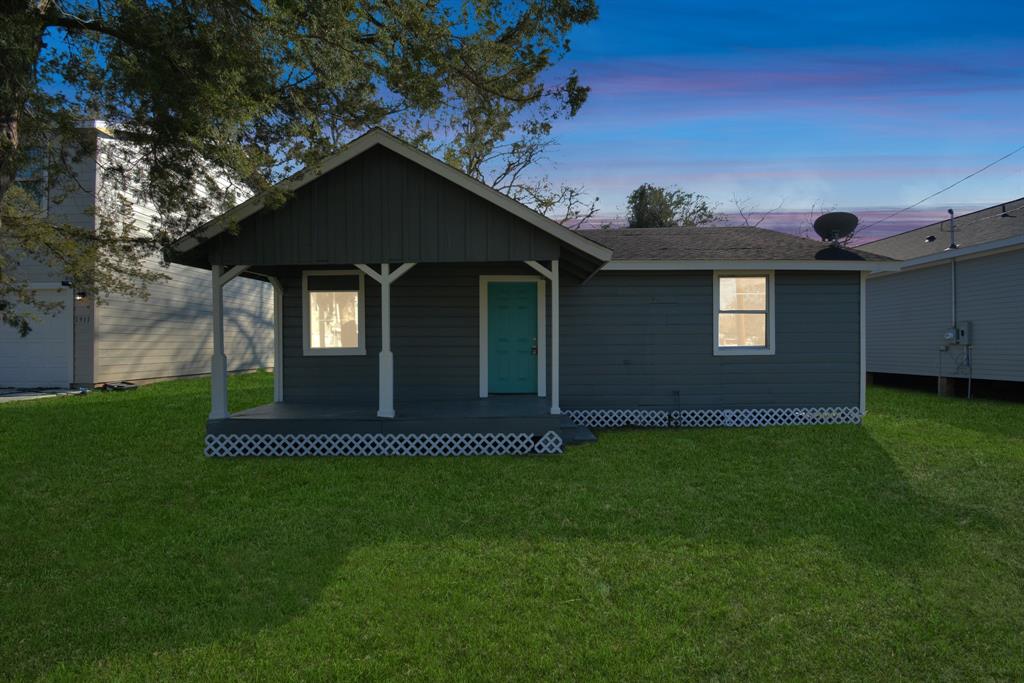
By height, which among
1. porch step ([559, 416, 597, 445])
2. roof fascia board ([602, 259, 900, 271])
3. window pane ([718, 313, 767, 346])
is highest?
roof fascia board ([602, 259, 900, 271])

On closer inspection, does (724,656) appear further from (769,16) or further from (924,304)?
(924,304)

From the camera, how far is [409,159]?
8391mm

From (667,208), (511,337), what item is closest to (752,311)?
(511,337)

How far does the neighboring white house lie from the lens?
1477 cm

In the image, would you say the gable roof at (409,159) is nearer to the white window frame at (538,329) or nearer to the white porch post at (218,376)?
the white porch post at (218,376)

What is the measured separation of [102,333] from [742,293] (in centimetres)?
1528

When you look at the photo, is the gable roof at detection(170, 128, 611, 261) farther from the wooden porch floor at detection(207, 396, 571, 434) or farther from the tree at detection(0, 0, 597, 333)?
the wooden porch floor at detection(207, 396, 571, 434)

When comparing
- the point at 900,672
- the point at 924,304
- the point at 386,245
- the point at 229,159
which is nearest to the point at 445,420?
the point at 386,245

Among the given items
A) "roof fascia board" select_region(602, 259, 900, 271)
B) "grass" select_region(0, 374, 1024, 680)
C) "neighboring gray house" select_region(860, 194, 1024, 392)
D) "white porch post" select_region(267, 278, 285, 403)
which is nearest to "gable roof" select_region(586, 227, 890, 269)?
"roof fascia board" select_region(602, 259, 900, 271)

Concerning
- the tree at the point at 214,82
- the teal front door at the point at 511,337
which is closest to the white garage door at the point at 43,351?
the tree at the point at 214,82

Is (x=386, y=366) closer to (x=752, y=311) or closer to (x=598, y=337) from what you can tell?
(x=598, y=337)

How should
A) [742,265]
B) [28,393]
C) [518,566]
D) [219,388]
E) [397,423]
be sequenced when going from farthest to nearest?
[28,393] < [742,265] < [219,388] < [397,423] < [518,566]

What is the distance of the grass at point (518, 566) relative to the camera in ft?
10.6

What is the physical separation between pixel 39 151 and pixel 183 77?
3241 millimetres
